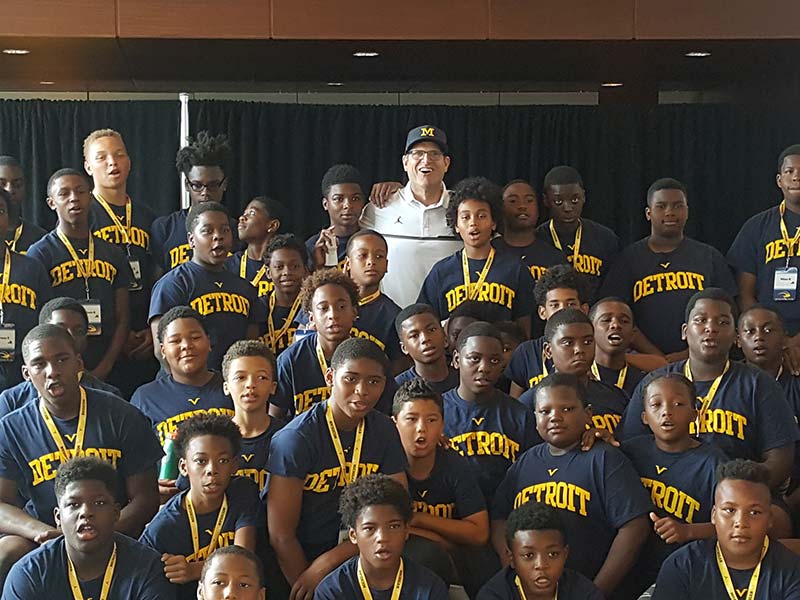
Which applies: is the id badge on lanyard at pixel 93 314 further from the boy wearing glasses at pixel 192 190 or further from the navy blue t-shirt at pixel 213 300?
the boy wearing glasses at pixel 192 190

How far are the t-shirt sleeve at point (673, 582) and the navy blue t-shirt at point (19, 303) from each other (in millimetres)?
2808

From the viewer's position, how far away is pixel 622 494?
427 cm

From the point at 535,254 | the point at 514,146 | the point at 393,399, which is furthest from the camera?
the point at 514,146

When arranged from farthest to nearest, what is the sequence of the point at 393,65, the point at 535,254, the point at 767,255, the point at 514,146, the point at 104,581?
the point at 514,146 < the point at 393,65 < the point at 767,255 < the point at 535,254 < the point at 104,581

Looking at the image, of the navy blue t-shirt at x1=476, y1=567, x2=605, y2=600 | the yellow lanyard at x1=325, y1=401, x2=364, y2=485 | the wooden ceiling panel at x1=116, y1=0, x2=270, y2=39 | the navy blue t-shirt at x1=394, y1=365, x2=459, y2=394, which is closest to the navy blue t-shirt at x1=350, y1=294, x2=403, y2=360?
the navy blue t-shirt at x1=394, y1=365, x2=459, y2=394

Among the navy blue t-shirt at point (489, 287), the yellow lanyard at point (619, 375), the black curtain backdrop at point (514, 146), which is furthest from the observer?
the black curtain backdrop at point (514, 146)


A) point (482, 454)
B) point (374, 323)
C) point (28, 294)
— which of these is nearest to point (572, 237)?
point (374, 323)

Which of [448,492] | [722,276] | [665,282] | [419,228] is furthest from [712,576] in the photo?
[419,228]

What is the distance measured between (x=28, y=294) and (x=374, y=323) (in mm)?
1470

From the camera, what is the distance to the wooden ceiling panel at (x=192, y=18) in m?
6.16

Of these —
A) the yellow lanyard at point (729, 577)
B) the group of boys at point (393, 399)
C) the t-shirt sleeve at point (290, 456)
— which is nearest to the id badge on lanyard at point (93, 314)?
the group of boys at point (393, 399)

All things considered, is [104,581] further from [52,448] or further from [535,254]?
[535,254]

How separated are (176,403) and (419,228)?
1.69 meters

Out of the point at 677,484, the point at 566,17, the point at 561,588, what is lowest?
the point at 561,588
